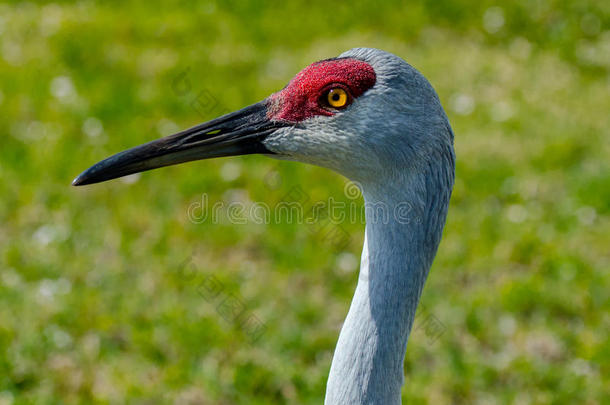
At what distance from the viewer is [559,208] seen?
208 inches

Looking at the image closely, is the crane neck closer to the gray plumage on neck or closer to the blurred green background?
the gray plumage on neck

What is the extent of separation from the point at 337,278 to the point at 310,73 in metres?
Answer: 2.55

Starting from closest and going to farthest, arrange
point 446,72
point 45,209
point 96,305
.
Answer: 1. point 96,305
2. point 45,209
3. point 446,72

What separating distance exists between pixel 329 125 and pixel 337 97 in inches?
3.8

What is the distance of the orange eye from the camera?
2250mm

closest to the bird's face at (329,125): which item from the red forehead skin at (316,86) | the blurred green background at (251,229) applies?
the red forehead skin at (316,86)

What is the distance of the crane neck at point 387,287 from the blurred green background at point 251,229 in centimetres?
157

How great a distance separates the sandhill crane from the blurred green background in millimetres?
1605

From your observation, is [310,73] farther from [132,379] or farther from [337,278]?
[337,278]

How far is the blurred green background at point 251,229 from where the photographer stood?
3.89 metres

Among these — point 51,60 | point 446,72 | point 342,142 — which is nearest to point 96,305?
point 342,142

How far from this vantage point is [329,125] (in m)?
2.29

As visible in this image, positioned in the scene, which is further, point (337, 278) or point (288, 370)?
point (337, 278)

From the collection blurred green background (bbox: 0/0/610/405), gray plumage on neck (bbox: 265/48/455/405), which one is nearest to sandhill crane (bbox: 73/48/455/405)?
gray plumage on neck (bbox: 265/48/455/405)
